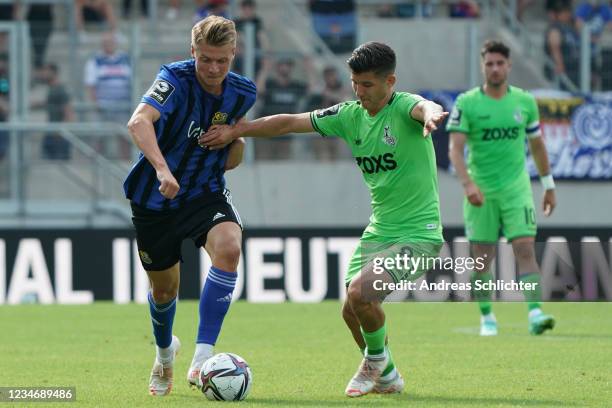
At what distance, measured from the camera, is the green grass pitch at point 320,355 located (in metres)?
7.76

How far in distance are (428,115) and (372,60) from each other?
1.48 ft

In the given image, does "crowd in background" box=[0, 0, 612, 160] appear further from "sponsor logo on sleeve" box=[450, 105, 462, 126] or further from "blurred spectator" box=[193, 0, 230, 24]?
"sponsor logo on sleeve" box=[450, 105, 462, 126]

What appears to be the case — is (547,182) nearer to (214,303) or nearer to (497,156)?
(497,156)

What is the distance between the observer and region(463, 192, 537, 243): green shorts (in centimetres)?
1196

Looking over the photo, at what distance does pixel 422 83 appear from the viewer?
1938 cm

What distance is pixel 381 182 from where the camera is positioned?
7910mm

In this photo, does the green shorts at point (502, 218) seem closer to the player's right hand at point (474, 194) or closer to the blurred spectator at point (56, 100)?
the player's right hand at point (474, 194)

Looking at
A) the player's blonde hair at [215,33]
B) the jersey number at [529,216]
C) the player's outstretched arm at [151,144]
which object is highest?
the player's blonde hair at [215,33]

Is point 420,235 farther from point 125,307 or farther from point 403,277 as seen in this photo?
point 125,307

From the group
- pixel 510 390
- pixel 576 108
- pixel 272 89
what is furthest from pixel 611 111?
pixel 510 390

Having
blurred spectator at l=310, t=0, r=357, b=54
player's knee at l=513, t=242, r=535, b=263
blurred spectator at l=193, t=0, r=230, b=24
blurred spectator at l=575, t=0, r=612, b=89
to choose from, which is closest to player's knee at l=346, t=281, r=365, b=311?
player's knee at l=513, t=242, r=535, b=263

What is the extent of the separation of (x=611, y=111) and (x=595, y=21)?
8.56 ft

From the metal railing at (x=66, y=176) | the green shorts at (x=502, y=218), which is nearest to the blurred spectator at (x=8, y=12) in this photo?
the metal railing at (x=66, y=176)

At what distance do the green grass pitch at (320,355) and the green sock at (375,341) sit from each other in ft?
0.80
